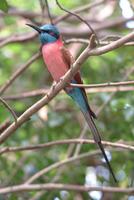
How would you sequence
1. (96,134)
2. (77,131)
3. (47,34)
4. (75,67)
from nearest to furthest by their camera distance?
(75,67)
(96,134)
(47,34)
(77,131)

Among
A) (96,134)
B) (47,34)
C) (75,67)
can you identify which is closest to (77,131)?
(47,34)

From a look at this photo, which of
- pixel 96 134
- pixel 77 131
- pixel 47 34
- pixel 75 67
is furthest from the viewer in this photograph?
pixel 77 131

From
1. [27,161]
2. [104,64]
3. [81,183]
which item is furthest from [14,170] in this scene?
[104,64]

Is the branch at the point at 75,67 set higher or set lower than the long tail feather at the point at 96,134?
higher

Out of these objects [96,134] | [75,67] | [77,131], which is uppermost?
[75,67]

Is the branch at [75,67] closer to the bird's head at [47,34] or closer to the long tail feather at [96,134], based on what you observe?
the long tail feather at [96,134]

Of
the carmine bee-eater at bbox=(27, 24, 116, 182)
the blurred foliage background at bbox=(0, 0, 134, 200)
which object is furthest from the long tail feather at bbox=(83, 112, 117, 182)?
the blurred foliage background at bbox=(0, 0, 134, 200)

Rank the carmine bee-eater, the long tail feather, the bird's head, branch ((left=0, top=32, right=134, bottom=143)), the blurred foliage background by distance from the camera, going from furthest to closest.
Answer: the blurred foliage background
the bird's head
the carmine bee-eater
the long tail feather
branch ((left=0, top=32, right=134, bottom=143))

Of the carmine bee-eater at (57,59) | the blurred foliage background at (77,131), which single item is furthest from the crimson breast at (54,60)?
the blurred foliage background at (77,131)

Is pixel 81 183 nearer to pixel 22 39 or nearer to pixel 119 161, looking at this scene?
pixel 119 161

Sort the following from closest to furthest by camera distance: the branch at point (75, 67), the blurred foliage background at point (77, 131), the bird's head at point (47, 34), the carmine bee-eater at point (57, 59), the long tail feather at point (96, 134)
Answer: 1. the branch at point (75, 67)
2. the long tail feather at point (96, 134)
3. the carmine bee-eater at point (57, 59)
4. the bird's head at point (47, 34)
5. the blurred foliage background at point (77, 131)

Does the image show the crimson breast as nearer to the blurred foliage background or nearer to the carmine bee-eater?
the carmine bee-eater

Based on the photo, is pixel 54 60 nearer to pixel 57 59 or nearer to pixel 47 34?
pixel 57 59

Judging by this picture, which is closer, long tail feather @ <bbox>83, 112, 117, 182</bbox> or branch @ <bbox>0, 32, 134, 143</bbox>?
branch @ <bbox>0, 32, 134, 143</bbox>
